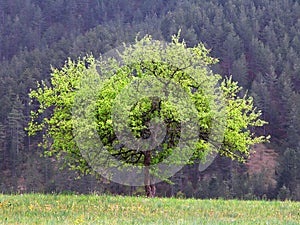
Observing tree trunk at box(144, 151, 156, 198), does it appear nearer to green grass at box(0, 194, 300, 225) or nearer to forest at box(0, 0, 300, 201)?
green grass at box(0, 194, 300, 225)

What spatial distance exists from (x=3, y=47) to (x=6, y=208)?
187 metres

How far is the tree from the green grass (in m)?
7.64

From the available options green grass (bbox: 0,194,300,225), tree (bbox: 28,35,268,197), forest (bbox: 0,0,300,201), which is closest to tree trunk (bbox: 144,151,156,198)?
tree (bbox: 28,35,268,197)

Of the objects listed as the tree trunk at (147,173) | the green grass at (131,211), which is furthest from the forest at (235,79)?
the green grass at (131,211)

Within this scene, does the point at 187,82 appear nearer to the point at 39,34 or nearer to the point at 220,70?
the point at 220,70

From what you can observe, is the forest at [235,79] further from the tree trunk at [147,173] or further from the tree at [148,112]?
the tree at [148,112]

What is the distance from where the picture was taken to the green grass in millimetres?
12758

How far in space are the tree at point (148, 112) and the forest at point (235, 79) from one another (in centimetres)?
4192

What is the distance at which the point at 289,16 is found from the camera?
467 ft

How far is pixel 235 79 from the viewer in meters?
118

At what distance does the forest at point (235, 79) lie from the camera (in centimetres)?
8752

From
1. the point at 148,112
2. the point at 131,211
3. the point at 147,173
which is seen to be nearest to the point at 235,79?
the point at 147,173

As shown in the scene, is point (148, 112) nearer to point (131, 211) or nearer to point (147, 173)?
point (147, 173)

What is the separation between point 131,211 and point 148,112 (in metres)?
11.5
